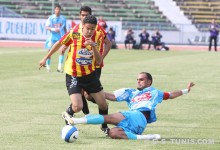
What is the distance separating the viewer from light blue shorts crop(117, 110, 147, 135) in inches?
401

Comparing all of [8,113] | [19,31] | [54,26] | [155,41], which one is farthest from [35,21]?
[8,113]

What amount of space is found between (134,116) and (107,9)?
47124 millimetres

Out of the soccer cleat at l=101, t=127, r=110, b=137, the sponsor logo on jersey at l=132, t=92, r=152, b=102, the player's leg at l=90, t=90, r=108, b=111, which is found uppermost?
the sponsor logo on jersey at l=132, t=92, r=152, b=102

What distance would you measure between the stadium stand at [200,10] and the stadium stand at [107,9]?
2149mm

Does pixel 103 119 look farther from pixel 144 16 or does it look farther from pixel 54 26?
pixel 144 16

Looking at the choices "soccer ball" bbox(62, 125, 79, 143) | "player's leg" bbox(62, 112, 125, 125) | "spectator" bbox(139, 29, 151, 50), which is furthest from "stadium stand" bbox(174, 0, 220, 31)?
"soccer ball" bbox(62, 125, 79, 143)

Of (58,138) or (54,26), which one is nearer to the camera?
(58,138)

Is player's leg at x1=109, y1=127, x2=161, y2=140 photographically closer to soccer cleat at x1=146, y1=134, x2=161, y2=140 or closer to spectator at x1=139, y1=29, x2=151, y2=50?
soccer cleat at x1=146, y1=134, x2=161, y2=140

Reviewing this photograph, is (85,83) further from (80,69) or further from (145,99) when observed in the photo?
(145,99)

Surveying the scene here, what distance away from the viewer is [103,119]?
10156mm

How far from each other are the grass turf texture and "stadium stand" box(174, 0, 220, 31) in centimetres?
3157

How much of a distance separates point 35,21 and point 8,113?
36.8 meters

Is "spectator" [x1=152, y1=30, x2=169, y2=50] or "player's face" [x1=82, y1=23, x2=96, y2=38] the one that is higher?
"player's face" [x1=82, y1=23, x2=96, y2=38]

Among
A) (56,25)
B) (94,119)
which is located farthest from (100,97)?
(56,25)
